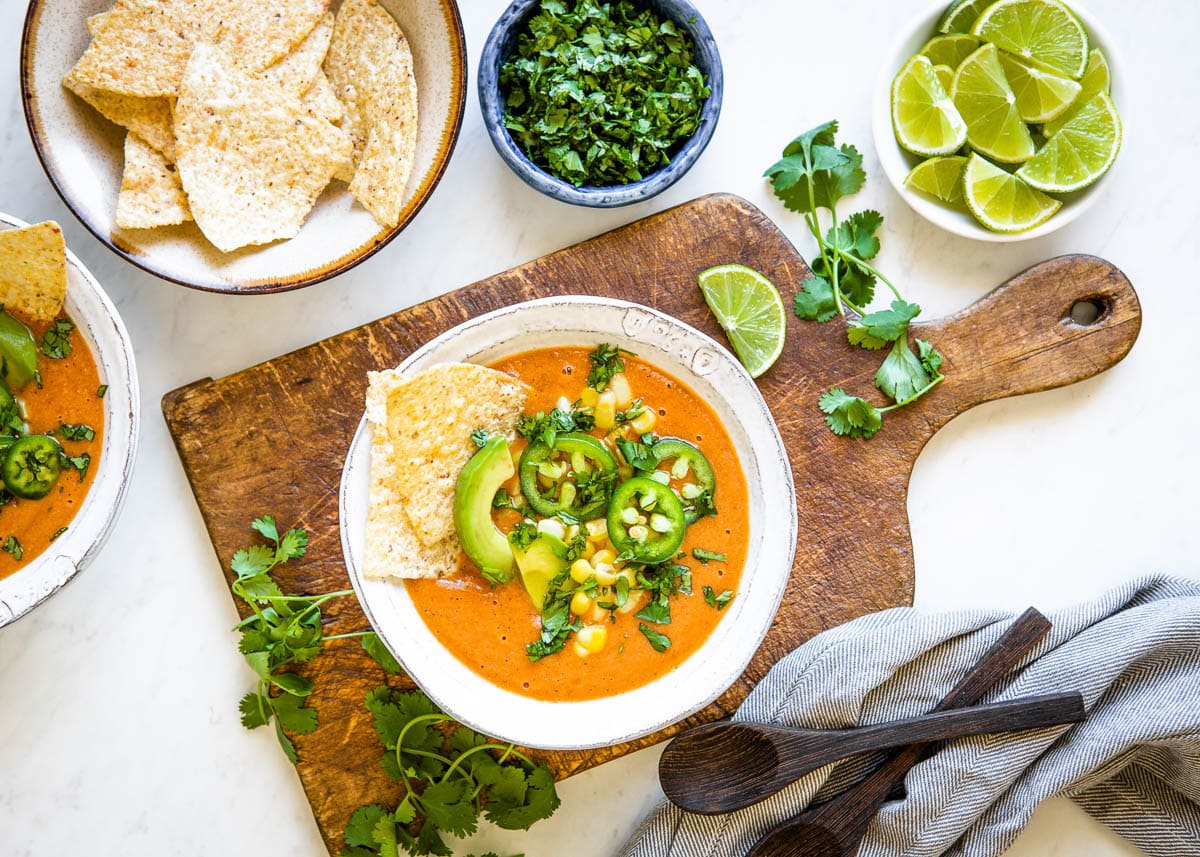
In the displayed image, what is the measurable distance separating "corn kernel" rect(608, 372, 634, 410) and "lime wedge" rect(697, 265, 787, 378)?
16.3 inches

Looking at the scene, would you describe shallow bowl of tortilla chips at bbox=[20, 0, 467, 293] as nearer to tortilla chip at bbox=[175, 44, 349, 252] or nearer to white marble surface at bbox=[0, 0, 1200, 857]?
tortilla chip at bbox=[175, 44, 349, 252]

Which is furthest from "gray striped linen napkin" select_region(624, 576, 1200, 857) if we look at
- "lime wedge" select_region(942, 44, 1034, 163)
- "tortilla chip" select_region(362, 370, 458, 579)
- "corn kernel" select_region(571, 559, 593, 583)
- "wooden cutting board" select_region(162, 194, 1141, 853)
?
"lime wedge" select_region(942, 44, 1034, 163)

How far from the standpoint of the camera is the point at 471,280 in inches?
133

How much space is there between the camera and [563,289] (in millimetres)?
3283

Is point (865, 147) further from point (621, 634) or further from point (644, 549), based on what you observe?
point (621, 634)

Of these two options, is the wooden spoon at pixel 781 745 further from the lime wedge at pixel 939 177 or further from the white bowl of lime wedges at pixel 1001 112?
the lime wedge at pixel 939 177

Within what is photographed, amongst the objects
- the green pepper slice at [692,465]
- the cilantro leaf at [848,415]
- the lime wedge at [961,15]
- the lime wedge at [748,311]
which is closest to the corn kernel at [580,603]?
the green pepper slice at [692,465]

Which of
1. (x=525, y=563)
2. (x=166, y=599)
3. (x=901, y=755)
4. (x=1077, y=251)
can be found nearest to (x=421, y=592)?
(x=525, y=563)

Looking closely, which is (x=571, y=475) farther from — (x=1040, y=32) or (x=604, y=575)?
(x=1040, y=32)

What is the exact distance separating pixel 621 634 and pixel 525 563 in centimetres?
39

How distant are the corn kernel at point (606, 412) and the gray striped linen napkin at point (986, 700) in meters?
1.01

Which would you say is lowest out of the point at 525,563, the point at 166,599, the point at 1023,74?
the point at 166,599

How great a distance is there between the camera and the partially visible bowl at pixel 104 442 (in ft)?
9.52

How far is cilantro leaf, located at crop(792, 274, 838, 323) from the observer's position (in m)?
3.28
